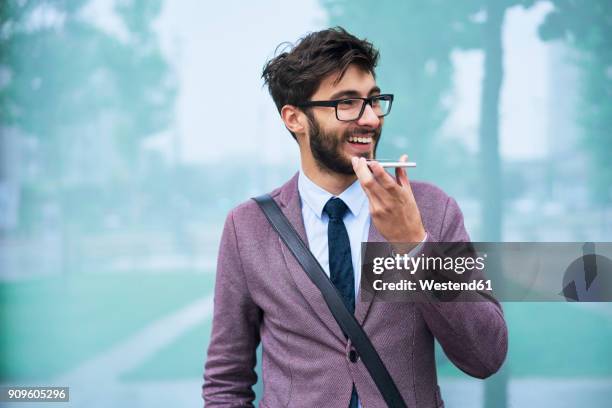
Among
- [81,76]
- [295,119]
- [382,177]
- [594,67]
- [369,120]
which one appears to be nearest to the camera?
[382,177]

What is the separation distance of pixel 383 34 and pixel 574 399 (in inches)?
93.0

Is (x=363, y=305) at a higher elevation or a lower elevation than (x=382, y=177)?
lower

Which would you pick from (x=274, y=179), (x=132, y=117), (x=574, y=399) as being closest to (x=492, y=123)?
(x=274, y=179)

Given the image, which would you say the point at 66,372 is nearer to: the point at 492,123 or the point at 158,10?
the point at 158,10

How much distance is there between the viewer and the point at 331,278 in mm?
1954

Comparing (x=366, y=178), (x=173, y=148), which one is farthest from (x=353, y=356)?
(x=173, y=148)

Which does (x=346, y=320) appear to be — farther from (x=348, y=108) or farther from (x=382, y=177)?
(x=348, y=108)

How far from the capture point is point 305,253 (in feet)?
6.46

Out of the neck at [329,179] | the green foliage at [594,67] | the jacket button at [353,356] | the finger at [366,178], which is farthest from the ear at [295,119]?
the green foliage at [594,67]

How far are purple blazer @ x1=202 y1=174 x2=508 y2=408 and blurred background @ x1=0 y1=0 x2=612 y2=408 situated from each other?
1.28 meters

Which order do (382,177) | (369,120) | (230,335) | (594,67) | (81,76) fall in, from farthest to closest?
(81,76)
(594,67)
(230,335)
(369,120)
(382,177)

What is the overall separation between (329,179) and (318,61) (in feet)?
1.42

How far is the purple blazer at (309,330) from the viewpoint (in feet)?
5.74

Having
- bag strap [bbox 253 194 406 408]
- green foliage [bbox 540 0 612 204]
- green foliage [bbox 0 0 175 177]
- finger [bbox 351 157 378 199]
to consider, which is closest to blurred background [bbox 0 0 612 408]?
green foliage [bbox 0 0 175 177]
